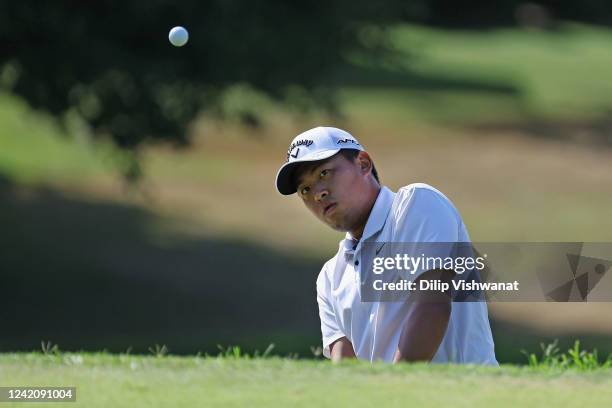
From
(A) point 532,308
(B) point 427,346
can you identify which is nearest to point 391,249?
(B) point 427,346

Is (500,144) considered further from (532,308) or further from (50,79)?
(50,79)

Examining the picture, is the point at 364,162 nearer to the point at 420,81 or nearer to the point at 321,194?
the point at 321,194

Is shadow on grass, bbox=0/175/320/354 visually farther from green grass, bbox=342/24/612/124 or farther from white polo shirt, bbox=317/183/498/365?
white polo shirt, bbox=317/183/498/365

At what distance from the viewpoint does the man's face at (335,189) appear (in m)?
5.22

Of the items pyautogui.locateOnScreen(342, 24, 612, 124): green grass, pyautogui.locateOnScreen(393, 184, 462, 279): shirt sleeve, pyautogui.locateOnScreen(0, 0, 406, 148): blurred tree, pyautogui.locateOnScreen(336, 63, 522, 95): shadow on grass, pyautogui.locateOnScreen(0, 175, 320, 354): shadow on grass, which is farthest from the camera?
pyautogui.locateOnScreen(336, 63, 522, 95): shadow on grass

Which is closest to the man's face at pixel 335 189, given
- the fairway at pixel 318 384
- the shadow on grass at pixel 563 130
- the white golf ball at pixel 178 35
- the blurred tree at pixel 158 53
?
the fairway at pixel 318 384

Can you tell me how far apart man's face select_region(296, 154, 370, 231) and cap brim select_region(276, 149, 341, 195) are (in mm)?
36

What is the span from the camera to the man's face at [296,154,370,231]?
5.22 meters

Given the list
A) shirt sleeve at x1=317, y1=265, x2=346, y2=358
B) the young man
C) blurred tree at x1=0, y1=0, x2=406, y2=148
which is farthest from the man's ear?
blurred tree at x1=0, y1=0, x2=406, y2=148

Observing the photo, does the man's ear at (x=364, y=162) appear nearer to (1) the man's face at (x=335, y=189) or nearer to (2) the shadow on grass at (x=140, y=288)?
(1) the man's face at (x=335, y=189)

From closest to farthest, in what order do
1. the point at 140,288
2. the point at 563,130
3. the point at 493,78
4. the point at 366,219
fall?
1. the point at 366,219
2. the point at 140,288
3. the point at 563,130
4. the point at 493,78

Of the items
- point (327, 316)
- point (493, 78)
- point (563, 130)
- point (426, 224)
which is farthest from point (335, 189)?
point (493, 78)

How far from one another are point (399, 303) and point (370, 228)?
334 millimetres

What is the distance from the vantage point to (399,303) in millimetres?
5105
